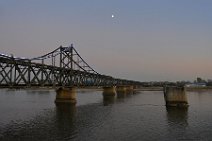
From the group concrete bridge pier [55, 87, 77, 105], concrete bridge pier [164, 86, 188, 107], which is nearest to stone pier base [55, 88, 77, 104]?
concrete bridge pier [55, 87, 77, 105]

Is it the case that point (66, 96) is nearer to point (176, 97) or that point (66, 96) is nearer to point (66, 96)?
point (66, 96)

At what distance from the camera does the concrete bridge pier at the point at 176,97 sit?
270 ft

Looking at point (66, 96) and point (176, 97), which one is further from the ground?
point (66, 96)

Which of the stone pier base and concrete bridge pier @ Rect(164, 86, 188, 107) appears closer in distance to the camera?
concrete bridge pier @ Rect(164, 86, 188, 107)

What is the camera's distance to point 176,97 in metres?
83.2

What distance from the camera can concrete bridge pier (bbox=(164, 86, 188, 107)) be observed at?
8231 cm

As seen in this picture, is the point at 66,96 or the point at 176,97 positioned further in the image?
the point at 66,96

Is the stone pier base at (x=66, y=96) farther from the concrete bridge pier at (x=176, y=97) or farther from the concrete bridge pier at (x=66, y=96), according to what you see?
the concrete bridge pier at (x=176, y=97)

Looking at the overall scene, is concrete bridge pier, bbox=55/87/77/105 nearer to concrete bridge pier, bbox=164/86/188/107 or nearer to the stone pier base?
the stone pier base

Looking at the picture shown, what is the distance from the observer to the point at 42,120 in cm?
5675

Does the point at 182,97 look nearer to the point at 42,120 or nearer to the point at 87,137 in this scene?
the point at 42,120

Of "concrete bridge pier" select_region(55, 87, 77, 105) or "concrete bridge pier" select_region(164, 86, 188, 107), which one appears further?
"concrete bridge pier" select_region(55, 87, 77, 105)

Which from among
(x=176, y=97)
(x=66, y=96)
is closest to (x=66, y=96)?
(x=66, y=96)

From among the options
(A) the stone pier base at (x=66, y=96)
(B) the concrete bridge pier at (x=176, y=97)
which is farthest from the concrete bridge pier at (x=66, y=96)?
(B) the concrete bridge pier at (x=176, y=97)
